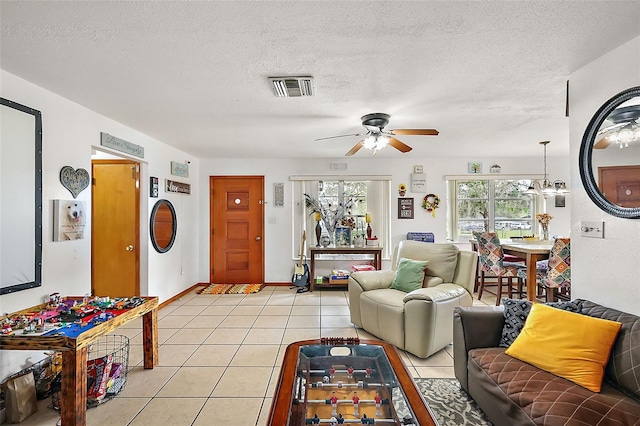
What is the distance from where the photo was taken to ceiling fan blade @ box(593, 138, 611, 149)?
1925 millimetres

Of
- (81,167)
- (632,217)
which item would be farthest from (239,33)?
(632,217)

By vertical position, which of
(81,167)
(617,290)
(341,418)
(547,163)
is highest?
(547,163)

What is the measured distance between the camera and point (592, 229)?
200cm

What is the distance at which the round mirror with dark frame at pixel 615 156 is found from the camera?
5.76 ft

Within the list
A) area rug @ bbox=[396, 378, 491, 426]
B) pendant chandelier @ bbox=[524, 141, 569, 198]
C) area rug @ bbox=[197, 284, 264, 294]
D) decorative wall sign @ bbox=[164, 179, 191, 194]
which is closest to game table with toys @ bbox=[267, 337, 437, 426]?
area rug @ bbox=[396, 378, 491, 426]

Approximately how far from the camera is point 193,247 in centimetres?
524

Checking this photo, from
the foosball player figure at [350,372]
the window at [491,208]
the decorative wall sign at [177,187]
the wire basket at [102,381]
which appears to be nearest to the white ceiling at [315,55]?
the decorative wall sign at [177,187]

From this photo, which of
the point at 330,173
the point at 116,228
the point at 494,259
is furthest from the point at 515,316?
the point at 116,228

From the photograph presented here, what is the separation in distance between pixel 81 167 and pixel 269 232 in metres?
3.04

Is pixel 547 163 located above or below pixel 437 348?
above

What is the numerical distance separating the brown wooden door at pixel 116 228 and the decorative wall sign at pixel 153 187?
0.46 feet

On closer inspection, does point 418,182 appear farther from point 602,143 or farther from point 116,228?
point 116,228

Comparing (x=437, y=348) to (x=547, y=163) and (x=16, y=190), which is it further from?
(x=547, y=163)

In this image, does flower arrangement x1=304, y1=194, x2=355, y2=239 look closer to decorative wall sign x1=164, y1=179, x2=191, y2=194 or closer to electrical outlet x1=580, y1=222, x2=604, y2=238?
decorative wall sign x1=164, y1=179, x2=191, y2=194
